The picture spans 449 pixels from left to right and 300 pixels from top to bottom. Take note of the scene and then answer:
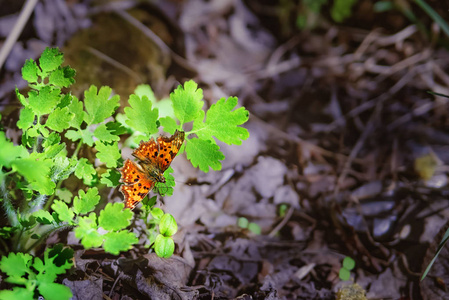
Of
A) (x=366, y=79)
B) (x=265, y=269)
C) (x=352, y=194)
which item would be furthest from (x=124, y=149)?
(x=366, y=79)

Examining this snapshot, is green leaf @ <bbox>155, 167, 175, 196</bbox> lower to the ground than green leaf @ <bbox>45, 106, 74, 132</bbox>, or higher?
lower

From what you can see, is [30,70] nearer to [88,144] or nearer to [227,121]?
[88,144]

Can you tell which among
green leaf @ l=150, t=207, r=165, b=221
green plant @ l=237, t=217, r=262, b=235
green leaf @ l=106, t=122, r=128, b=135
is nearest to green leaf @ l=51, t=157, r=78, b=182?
green leaf @ l=106, t=122, r=128, b=135

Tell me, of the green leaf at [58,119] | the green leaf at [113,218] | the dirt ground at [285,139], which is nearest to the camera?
the green leaf at [113,218]

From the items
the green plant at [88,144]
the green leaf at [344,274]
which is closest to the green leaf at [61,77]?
the green plant at [88,144]

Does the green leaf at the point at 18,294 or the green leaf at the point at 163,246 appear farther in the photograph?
the green leaf at the point at 163,246

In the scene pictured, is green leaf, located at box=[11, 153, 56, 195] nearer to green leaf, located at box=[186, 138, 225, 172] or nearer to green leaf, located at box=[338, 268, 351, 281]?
green leaf, located at box=[186, 138, 225, 172]

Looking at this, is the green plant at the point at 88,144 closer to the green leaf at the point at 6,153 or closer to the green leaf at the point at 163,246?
the green leaf at the point at 163,246
